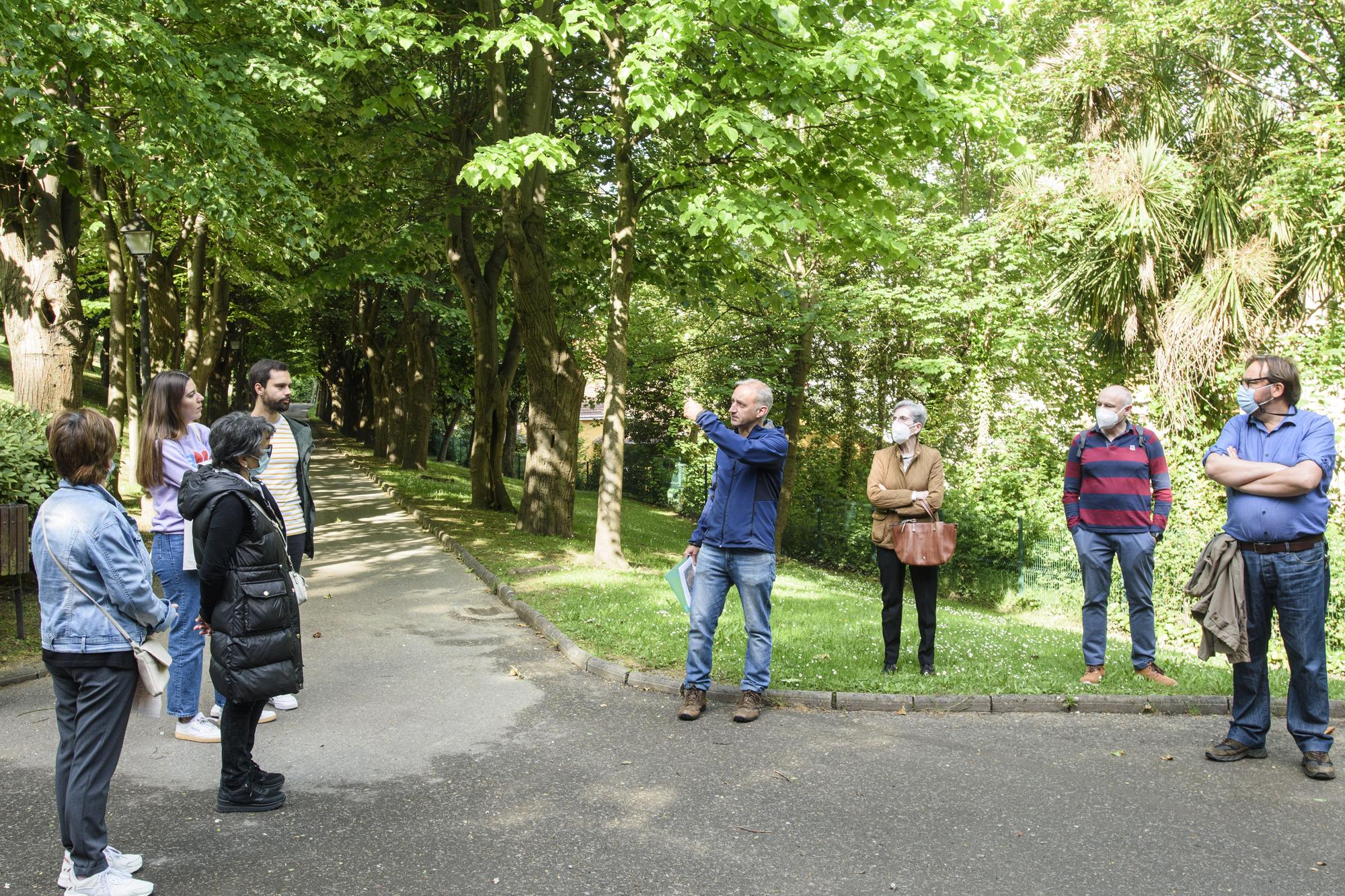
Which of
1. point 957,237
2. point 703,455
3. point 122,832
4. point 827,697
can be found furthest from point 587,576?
point 703,455

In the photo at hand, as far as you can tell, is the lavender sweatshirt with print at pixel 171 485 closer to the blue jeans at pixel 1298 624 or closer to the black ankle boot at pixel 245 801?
the black ankle boot at pixel 245 801

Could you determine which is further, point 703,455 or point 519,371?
point 519,371

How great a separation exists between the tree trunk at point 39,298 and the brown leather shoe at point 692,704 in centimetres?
869

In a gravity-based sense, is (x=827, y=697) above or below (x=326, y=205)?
below

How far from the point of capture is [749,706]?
623cm

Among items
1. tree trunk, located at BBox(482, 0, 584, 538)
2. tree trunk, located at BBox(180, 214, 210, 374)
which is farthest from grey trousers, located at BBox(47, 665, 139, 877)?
tree trunk, located at BBox(180, 214, 210, 374)

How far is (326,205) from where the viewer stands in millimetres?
15289

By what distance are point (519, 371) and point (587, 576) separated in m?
23.2

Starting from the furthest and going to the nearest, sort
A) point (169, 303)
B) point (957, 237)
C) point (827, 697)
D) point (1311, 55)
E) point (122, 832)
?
1. point (169, 303)
2. point (957, 237)
3. point (1311, 55)
4. point (827, 697)
5. point (122, 832)

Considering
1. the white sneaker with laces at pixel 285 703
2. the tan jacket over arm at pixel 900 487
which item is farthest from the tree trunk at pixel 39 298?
the tan jacket over arm at pixel 900 487

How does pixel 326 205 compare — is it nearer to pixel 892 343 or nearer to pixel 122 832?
pixel 122 832

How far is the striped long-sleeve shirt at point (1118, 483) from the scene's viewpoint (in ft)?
22.8

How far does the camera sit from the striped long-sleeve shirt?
6.95 m

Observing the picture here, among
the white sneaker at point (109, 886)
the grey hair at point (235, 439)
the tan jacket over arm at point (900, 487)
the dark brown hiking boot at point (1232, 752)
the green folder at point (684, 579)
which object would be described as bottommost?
the dark brown hiking boot at point (1232, 752)
